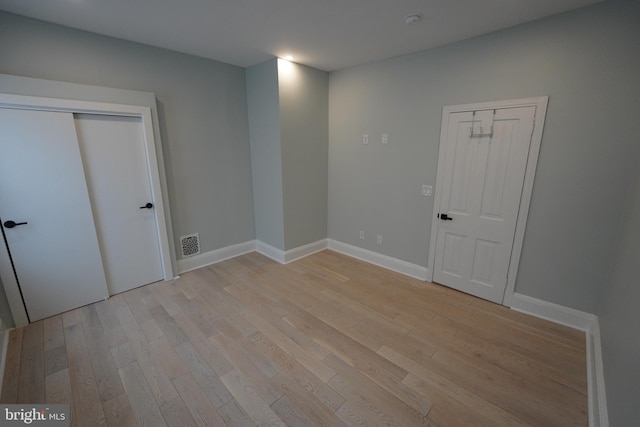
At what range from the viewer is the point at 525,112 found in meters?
2.38

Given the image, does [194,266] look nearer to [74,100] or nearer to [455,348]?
[74,100]

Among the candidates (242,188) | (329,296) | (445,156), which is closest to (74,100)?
(242,188)

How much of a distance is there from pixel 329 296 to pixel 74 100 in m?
3.17

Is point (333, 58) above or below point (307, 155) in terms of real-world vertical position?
above

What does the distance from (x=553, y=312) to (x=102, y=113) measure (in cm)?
482

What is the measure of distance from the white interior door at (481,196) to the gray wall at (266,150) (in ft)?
6.83

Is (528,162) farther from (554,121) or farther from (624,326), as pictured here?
(624,326)

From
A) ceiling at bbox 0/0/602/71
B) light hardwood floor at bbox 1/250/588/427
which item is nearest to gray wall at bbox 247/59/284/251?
ceiling at bbox 0/0/602/71

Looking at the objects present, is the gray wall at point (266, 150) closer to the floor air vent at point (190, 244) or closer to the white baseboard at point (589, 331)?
the floor air vent at point (190, 244)

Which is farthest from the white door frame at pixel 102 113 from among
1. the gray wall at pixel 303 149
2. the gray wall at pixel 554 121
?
the gray wall at pixel 554 121

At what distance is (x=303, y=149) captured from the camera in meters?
3.72

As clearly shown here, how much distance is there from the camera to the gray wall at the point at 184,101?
2.32 metres

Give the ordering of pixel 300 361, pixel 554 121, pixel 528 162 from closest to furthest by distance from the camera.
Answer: pixel 300 361 < pixel 554 121 < pixel 528 162

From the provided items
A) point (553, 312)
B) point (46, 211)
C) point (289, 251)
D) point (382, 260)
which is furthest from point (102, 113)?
point (553, 312)
